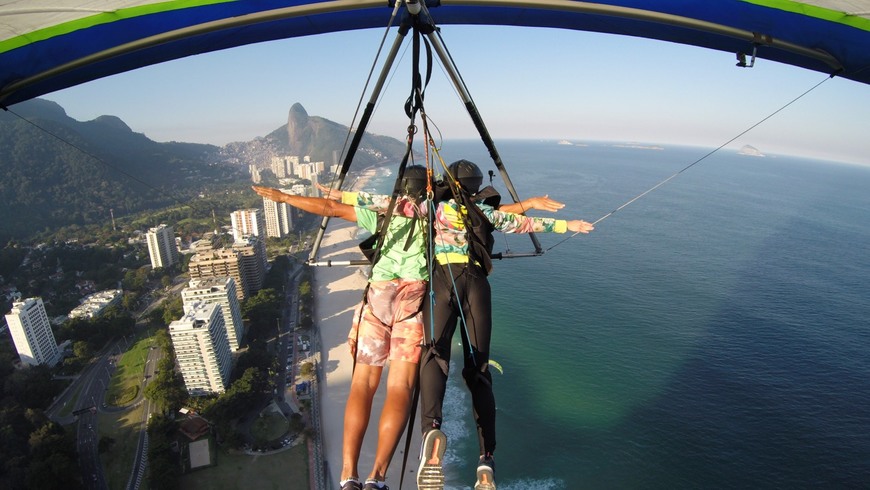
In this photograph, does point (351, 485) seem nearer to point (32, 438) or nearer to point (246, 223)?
point (32, 438)

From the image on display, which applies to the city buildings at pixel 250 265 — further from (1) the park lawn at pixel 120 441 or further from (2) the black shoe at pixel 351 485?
(2) the black shoe at pixel 351 485

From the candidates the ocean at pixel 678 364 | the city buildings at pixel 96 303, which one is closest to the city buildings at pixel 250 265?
the city buildings at pixel 96 303

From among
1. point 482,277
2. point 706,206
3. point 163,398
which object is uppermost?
point 482,277

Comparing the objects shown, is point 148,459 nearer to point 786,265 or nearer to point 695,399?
point 695,399

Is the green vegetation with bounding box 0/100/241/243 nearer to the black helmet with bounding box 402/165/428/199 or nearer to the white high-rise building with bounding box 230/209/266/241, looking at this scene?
the white high-rise building with bounding box 230/209/266/241

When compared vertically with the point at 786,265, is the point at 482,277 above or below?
above

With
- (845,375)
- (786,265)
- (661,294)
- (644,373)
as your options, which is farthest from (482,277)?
(786,265)

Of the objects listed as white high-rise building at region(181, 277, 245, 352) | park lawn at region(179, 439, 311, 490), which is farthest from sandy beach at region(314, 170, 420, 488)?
white high-rise building at region(181, 277, 245, 352)
